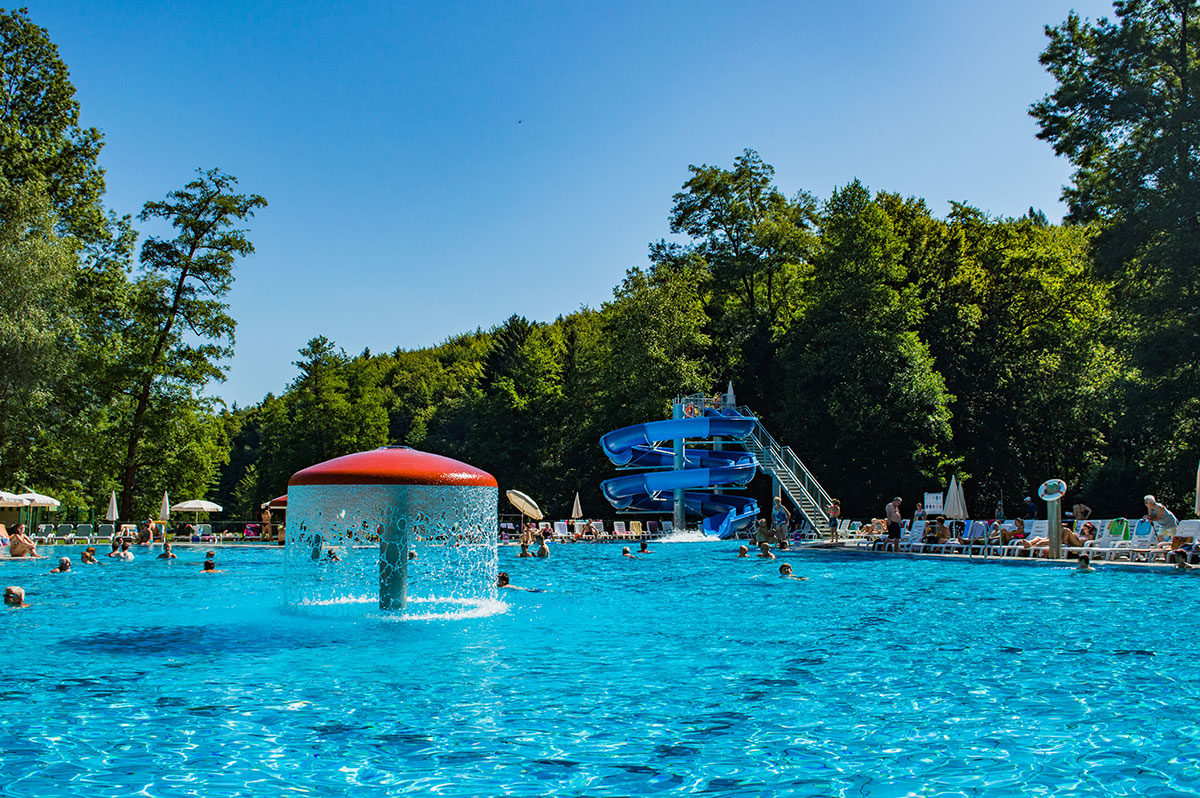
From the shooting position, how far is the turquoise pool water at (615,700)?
511cm

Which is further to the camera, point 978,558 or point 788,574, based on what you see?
point 978,558

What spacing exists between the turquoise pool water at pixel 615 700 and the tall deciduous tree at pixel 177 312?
2427cm

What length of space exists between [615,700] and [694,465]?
96.8ft

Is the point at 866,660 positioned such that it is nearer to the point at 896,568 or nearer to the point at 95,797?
the point at 95,797

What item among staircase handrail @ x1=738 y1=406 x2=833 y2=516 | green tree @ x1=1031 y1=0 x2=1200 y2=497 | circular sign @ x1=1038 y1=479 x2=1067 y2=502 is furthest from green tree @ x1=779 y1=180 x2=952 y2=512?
circular sign @ x1=1038 y1=479 x2=1067 y2=502

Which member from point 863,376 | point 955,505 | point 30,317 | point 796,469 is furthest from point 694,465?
point 30,317

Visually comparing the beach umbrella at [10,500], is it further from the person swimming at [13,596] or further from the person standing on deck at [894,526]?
the person standing on deck at [894,526]

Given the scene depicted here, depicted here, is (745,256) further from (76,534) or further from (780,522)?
(76,534)

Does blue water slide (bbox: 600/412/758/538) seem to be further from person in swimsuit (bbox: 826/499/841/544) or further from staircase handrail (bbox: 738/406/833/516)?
person in swimsuit (bbox: 826/499/841/544)

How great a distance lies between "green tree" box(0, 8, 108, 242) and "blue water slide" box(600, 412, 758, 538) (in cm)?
2146

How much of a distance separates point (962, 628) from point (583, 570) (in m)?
11.5

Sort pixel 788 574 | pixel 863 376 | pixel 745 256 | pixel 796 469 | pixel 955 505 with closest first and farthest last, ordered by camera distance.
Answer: pixel 788 574 → pixel 955 505 → pixel 796 469 → pixel 863 376 → pixel 745 256

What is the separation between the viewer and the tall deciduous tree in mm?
35438

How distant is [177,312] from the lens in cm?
3612
